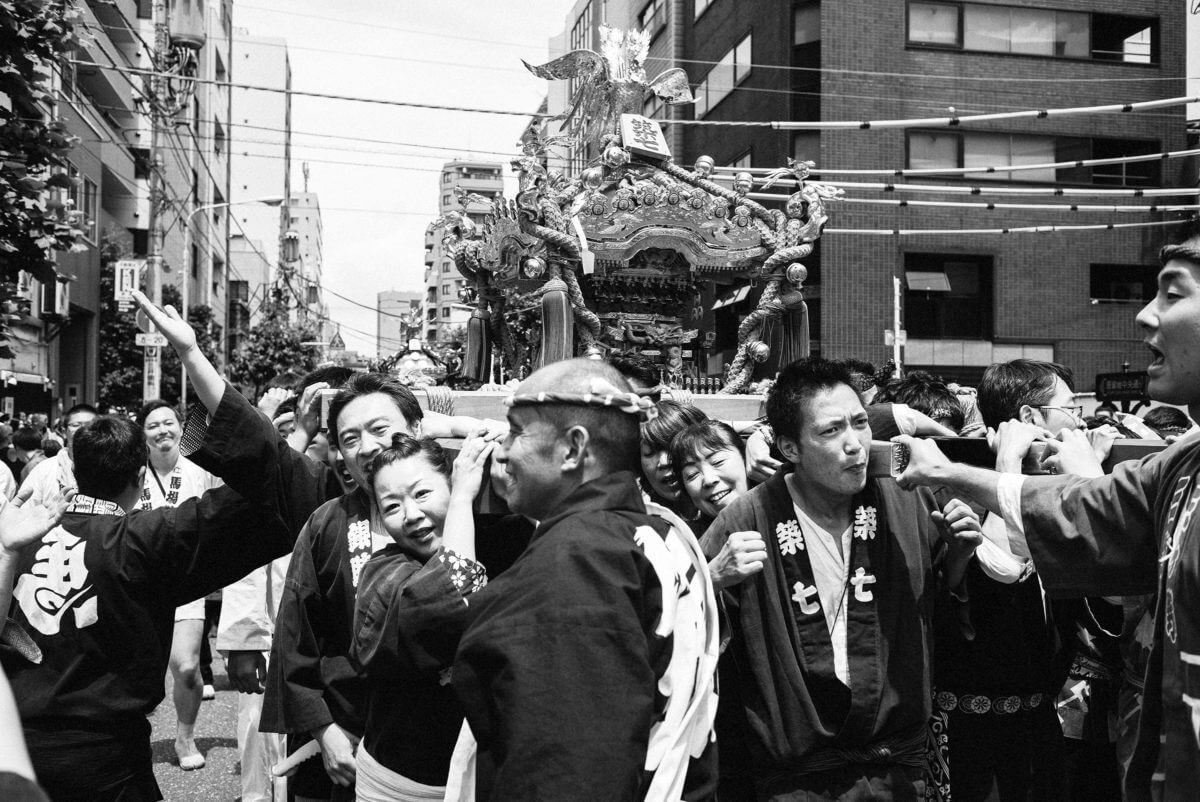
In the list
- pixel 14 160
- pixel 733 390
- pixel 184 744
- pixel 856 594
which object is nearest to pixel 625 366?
Result: pixel 856 594

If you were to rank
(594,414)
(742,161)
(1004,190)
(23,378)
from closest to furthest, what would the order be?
(594,414) < (1004,190) < (23,378) < (742,161)

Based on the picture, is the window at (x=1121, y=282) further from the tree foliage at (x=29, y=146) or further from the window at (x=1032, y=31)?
the tree foliage at (x=29, y=146)

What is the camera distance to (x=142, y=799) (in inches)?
128

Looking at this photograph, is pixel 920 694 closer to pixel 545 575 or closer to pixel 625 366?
pixel 545 575

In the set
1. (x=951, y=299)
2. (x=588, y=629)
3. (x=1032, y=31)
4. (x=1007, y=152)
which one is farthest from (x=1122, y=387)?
(x=1032, y=31)

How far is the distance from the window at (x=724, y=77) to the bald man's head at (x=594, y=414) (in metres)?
24.7

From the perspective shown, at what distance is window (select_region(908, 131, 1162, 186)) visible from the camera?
23.2 m

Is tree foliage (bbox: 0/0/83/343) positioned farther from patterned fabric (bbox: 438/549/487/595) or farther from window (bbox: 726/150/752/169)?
window (bbox: 726/150/752/169)

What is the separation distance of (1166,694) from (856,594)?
94 cm

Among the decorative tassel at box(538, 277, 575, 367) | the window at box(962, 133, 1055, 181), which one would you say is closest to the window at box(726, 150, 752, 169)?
the window at box(962, 133, 1055, 181)

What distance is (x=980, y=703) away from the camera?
324 cm

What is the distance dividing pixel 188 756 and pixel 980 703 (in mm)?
4851

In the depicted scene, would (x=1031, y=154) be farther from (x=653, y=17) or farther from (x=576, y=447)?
(x=576, y=447)

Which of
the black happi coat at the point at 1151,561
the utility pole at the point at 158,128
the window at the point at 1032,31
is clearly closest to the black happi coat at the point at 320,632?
the black happi coat at the point at 1151,561
